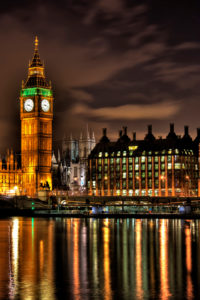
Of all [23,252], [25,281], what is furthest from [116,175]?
[25,281]

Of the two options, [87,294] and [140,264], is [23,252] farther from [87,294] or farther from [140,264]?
[87,294]

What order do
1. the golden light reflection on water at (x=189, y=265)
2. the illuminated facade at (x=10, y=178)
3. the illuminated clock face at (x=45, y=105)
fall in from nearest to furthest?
the golden light reflection on water at (x=189, y=265), the illuminated facade at (x=10, y=178), the illuminated clock face at (x=45, y=105)

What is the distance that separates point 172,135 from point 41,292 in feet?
430

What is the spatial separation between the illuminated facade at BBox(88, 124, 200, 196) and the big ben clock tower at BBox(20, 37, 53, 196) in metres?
32.4

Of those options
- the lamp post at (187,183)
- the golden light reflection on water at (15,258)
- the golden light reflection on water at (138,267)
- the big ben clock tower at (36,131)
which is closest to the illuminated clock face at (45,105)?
the big ben clock tower at (36,131)

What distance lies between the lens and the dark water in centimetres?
2675

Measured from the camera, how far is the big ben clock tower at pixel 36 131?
130625 mm

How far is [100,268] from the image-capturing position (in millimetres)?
33531

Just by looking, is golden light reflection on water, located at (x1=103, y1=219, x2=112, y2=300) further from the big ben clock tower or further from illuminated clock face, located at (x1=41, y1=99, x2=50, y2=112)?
illuminated clock face, located at (x1=41, y1=99, x2=50, y2=112)

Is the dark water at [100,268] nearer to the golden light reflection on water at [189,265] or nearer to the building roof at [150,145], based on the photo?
the golden light reflection on water at [189,265]

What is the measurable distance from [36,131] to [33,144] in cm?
286

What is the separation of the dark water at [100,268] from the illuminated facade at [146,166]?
100 m

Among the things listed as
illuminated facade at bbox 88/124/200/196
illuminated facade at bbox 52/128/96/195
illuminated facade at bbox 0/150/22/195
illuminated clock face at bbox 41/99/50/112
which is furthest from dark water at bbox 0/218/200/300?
illuminated facade at bbox 52/128/96/195

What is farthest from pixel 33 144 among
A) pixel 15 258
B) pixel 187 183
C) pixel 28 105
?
pixel 15 258
